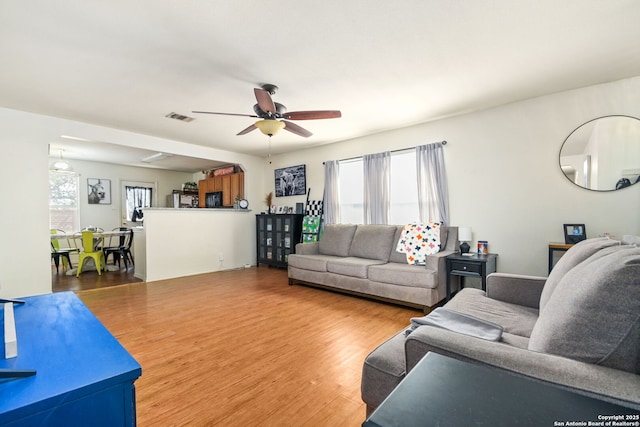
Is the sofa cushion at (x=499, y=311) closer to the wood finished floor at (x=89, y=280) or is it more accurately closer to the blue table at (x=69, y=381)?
the blue table at (x=69, y=381)

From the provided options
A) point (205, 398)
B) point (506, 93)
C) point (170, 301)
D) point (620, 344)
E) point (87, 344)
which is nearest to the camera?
point (87, 344)

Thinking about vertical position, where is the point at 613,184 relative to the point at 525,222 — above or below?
above

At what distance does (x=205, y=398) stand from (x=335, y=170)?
416 centimetres

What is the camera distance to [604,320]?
928mm

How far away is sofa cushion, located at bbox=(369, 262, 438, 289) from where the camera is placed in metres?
3.15

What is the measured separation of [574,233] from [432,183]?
5.45 ft

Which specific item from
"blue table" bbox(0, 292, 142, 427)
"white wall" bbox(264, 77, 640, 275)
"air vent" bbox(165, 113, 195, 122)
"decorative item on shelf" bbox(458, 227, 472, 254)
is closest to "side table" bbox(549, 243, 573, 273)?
"white wall" bbox(264, 77, 640, 275)

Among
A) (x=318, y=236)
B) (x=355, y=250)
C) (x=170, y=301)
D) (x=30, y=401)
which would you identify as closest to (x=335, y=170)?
(x=318, y=236)

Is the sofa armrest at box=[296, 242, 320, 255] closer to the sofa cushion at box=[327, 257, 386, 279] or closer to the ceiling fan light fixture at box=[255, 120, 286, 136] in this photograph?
the sofa cushion at box=[327, 257, 386, 279]

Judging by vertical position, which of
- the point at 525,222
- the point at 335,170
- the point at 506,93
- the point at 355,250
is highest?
the point at 506,93

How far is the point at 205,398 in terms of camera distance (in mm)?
1755

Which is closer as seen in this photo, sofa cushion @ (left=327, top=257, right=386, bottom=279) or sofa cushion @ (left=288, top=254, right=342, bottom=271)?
sofa cushion @ (left=327, top=257, right=386, bottom=279)

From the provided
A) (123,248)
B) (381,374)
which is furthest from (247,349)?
(123,248)

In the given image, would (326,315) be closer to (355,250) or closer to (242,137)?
(355,250)
